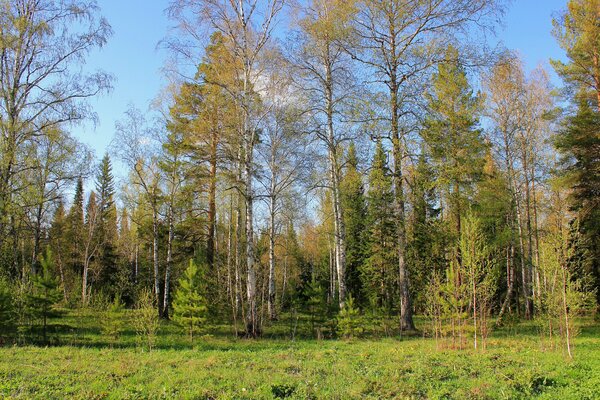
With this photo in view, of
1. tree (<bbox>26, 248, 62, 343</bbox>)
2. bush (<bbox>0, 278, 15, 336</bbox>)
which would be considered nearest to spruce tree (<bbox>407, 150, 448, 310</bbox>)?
tree (<bbox>26, 248, 62, 343</bbox>)

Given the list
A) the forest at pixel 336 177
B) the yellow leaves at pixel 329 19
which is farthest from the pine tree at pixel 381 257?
the yellow leaves at pixel 329 19

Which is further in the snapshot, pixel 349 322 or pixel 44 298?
pixel 349 322

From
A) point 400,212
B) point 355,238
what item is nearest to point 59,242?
point 355,238

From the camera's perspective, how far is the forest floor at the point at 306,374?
538 centimetres

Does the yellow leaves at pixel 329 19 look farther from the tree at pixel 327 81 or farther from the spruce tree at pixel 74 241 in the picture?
the spruce tree at pixel 74 241

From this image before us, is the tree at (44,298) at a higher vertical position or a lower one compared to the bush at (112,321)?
higher

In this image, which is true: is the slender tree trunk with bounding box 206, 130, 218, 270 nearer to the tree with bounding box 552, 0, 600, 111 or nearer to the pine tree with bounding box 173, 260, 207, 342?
the pine tree with bounding box 173, 260, 207, 342

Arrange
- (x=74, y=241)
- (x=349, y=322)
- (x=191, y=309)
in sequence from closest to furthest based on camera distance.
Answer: (x=191, y=309) → (x=349, y=322) → (x=74, y=241)

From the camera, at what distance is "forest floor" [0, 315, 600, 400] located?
5.38m

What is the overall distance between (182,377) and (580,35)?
64.7 ft

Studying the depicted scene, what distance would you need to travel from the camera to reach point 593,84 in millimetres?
Result: 17219

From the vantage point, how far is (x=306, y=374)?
21.8 feet

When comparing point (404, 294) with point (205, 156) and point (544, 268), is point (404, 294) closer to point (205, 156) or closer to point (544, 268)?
point (544, 268)

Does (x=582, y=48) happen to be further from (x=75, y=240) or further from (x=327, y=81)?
(x=75, y=240)
